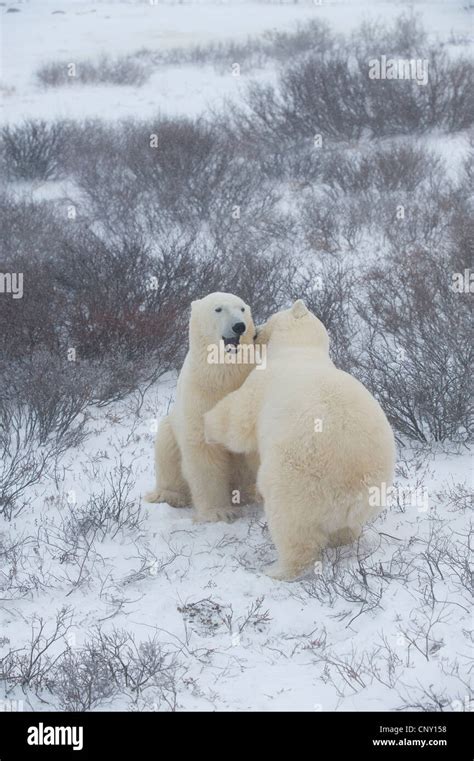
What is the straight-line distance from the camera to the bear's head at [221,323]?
3096 millimetres

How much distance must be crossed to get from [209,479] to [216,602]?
72 centimetres

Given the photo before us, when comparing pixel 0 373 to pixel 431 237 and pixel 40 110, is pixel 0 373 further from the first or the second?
pixel 40 110

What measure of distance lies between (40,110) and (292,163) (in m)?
6.40

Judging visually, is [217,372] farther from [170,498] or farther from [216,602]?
[216,602]

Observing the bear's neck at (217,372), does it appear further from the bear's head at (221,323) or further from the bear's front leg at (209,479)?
the bear's front leg at (209,479)

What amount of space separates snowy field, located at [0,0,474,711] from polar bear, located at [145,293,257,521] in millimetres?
121

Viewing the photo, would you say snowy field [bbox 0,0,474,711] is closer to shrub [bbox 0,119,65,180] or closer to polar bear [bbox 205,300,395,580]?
polar bear [bbox 205,300,395,580]

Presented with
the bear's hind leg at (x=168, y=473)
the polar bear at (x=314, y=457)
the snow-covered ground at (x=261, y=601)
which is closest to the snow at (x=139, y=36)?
the bear's hind leg at (x=168, y=473)

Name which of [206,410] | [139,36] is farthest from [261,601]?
[139,36]

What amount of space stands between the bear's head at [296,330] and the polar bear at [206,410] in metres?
0.11

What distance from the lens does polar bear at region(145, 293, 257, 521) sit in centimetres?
318

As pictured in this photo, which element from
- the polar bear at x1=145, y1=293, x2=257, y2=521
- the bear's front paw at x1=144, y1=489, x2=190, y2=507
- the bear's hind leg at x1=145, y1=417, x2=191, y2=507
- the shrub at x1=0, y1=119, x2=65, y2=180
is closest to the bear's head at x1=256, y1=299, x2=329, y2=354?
the polar bear at x1=145, y1=293, x2=257, y2=521

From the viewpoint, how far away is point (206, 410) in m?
3.33
